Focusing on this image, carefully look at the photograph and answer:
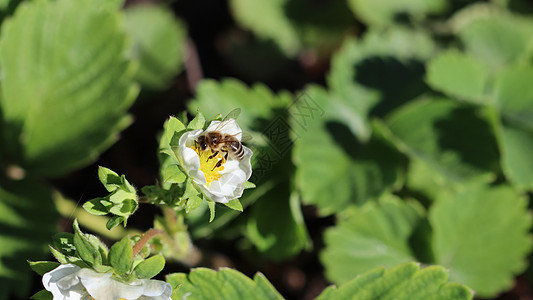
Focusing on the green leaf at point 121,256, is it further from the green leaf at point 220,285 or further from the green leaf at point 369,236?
the green leaf at point 369,236

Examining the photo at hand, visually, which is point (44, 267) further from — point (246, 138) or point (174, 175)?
point (246, 138)

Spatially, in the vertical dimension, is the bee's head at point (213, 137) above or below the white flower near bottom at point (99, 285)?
above

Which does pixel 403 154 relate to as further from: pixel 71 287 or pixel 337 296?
pixel 71 287

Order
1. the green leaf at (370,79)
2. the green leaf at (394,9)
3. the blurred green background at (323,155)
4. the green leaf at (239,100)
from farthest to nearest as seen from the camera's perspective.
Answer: the green leaf at (394,9) < the green leaf at (370,79) < the green leaf at (239,100) < the blurred green background at (323,155)

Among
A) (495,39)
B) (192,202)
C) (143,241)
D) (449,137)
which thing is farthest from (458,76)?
(143,241)

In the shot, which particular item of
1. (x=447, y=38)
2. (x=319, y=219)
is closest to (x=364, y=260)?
(x=319, y=219)

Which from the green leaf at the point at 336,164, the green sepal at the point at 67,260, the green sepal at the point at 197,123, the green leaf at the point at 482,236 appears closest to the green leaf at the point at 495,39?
the green leaf at the point at 482,236
